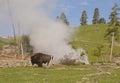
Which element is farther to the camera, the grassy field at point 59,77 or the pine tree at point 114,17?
the pine tree at point 114,17

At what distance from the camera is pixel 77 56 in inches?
3157

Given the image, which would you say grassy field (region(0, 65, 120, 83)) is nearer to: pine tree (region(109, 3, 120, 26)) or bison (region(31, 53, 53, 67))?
bison (region(31, 53, 53, 67))

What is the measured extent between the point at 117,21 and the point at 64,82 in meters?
76.3

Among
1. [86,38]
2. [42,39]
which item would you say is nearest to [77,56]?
[42,39]

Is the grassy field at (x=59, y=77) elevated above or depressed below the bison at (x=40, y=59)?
below

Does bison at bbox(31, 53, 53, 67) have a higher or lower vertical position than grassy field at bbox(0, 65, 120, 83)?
higher

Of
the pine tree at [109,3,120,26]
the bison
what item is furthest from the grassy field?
the pine tree at [109,3,120,26]

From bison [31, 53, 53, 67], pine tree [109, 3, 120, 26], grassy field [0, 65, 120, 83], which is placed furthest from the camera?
pine tree [109, 3, 120, 26]

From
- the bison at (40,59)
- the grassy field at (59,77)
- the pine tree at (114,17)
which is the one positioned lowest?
the grassy field at (59,77)

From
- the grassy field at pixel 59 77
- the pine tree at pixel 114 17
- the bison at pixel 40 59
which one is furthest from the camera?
the pine tree at pixel 114 17

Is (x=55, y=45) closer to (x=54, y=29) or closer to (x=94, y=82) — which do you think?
(x=54, y=29)

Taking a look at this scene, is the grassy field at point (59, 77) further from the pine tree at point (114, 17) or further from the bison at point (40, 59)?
the pine tree at point (114, 17)

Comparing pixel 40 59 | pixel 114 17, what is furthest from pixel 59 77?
pixel 114 17

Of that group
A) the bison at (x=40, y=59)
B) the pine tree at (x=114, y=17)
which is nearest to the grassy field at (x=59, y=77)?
the bison at (x=40, y=59)
